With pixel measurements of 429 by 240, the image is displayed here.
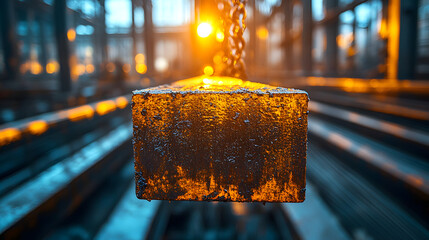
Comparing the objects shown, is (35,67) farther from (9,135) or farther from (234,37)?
(234,37)

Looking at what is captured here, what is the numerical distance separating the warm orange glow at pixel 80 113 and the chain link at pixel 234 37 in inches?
148

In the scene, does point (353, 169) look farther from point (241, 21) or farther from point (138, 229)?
point (241, 21)

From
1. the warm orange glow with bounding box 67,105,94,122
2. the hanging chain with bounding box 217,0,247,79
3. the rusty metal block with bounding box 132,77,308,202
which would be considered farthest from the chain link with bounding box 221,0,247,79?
the warm orange glow with bounding box 67,105,94,122

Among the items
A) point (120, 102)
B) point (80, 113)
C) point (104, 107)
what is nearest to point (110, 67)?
point (120, 102)

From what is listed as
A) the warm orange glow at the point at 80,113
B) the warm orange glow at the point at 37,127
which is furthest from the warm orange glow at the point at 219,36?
the warm orange glow at the point at 80,113

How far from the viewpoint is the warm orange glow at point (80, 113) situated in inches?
166

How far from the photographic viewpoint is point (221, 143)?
0.64m

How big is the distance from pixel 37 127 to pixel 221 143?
342 cm

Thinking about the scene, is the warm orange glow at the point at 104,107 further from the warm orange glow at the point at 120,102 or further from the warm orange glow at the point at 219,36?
the warm orange glow at the point at 219,36

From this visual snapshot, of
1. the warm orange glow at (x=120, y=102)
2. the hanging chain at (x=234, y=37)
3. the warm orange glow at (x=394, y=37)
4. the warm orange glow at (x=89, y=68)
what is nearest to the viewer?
the hanging chain at (x=234, y=37)

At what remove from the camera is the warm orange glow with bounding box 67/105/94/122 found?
422cm

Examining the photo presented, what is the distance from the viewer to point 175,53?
31000 mm

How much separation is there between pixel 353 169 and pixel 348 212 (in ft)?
2.35

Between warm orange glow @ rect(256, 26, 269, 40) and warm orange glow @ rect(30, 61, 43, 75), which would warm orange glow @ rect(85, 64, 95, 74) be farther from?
warm orange glow @ rect(256, 26, 269, 40)
